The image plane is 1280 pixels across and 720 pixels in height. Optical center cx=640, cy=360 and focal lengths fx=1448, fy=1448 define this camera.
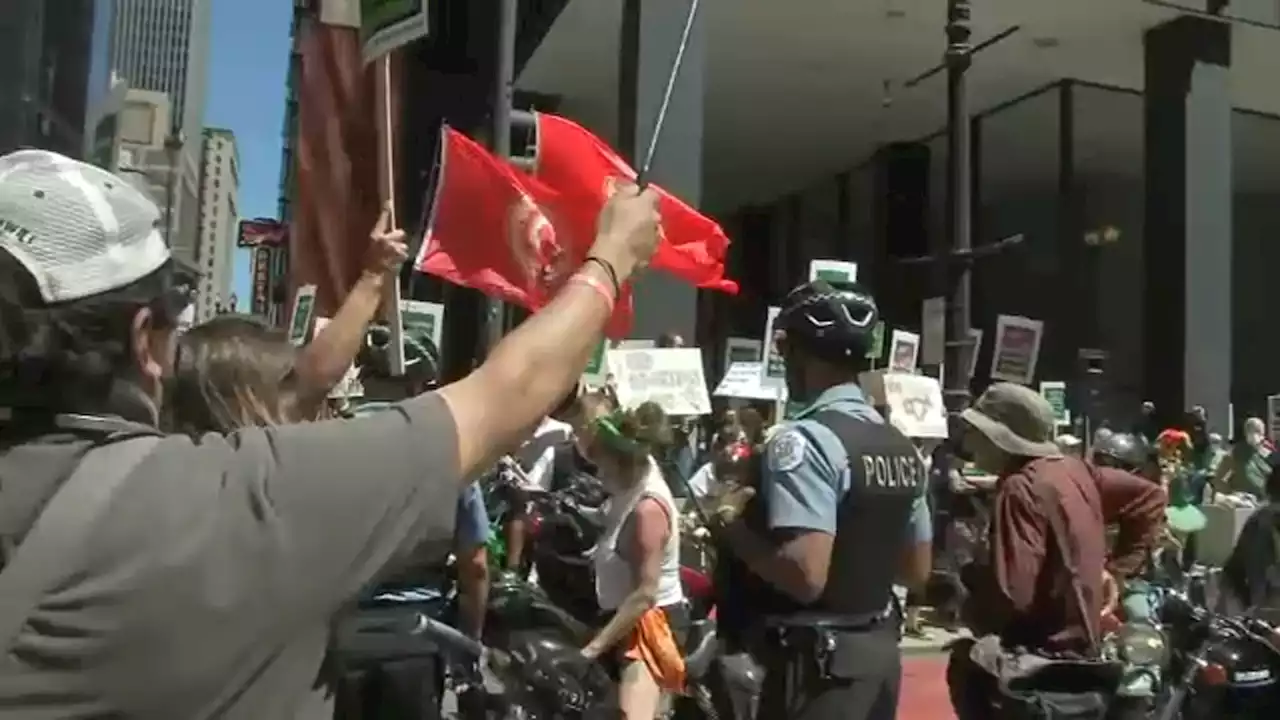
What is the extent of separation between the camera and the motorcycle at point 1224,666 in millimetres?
5844

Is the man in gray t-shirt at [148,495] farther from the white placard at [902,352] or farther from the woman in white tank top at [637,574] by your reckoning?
the white placard at [902,352]

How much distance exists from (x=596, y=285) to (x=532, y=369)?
0.70 ft

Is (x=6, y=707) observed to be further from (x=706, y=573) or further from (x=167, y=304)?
(x=706, y=573)

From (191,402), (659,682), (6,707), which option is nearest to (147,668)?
(6,707)

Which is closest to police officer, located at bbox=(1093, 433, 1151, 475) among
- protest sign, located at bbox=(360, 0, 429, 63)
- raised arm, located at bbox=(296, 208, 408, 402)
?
protest sign, located at bbox=(360, 0, 429, 63)

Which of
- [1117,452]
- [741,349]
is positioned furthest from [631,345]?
[741,349]

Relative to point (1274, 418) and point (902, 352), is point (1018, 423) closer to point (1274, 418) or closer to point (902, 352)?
point (902, 352)

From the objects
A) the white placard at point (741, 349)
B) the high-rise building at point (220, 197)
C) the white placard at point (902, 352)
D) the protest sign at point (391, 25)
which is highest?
the high-rise building at point (220, 197)

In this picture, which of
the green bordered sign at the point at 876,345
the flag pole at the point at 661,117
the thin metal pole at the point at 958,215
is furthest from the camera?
the thin metal pole at the point at 958,215

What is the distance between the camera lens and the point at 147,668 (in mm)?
1492

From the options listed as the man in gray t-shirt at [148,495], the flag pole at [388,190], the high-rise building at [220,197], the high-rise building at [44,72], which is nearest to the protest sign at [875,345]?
the flag pole at [388,190]

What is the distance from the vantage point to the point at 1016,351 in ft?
43.8

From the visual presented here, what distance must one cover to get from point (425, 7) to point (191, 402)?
10.5ft

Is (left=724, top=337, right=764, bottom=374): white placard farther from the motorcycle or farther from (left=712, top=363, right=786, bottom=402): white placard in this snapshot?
the motorcycle
